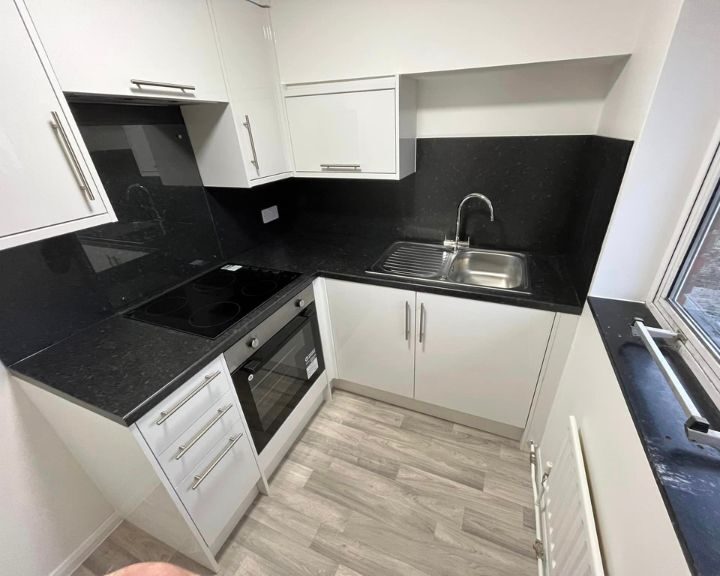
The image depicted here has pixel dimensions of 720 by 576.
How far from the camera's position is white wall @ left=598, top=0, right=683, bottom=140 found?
87 centimetres

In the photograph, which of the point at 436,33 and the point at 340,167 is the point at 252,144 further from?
the point at 436,33

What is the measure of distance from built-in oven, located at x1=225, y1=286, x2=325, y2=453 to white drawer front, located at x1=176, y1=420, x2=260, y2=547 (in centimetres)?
8

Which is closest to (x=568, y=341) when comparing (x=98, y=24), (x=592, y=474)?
(x=592, y=474)

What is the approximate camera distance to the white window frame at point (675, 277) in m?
0.81

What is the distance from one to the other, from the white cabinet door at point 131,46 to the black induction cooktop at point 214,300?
793mm

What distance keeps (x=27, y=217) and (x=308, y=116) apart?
119 centimetres

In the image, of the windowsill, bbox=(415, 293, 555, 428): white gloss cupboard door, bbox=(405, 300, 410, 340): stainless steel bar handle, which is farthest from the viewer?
bbox=(405, 300, 410, 340): stainless steel bar handle

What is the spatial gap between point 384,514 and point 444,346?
807mm

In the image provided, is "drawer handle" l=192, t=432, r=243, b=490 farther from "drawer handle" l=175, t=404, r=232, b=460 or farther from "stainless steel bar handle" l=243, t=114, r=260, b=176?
"stainless steel bar handle" l=243, t=114, r=260, b=176

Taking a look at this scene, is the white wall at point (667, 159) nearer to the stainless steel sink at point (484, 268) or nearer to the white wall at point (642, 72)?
the white wall at point (642, 72)

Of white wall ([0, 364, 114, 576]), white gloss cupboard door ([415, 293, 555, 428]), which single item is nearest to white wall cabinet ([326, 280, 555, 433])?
white gloss cupboard door ([415, 293, 555, 428])

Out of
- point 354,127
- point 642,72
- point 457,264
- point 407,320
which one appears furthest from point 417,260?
point 642,72

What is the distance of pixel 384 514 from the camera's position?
1472 mm

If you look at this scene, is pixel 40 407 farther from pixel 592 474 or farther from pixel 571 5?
pixel 571 5
